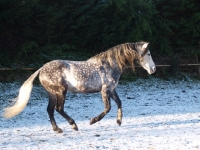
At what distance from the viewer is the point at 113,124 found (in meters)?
6.18

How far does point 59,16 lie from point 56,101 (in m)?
7.19

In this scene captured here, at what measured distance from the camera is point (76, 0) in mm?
13000

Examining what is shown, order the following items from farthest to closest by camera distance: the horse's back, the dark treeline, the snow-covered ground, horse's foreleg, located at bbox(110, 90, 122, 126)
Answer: the dark treeline
horse's foreleg, located at bbox(110, 90, 122, 126)
the horse's back
the snow-covered ground

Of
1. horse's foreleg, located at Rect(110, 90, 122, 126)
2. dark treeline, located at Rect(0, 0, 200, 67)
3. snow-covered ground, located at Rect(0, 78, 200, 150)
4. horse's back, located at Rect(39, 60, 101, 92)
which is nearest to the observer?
snow-covered ground, located at Rect(0, 78, 200, 150)

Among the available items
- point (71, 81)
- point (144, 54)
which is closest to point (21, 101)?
point (71, 81)

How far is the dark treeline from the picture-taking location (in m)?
11.0

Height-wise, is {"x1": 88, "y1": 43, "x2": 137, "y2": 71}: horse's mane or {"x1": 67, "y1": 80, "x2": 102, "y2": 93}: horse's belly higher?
{"x1": 88, "y1": 43, "x2": 137, "y2": 71}: horse's mane

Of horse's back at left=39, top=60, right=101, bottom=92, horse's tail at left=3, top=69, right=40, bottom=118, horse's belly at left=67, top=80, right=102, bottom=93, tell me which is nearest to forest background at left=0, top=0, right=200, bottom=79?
horse's tail at left=3, top=69, right=40, bottom=118

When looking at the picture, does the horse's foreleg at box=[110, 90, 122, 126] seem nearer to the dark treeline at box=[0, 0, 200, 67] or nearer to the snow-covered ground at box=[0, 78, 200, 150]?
the snow-covered ground at box=[0, 78, 200, 150]

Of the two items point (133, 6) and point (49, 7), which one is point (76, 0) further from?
point (133, 6)

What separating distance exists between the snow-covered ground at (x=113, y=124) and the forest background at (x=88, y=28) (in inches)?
65.5

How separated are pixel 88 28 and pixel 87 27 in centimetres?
6

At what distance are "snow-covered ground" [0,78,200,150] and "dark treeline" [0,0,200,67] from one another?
155 cm

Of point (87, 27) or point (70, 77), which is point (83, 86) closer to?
point (70, 77)
